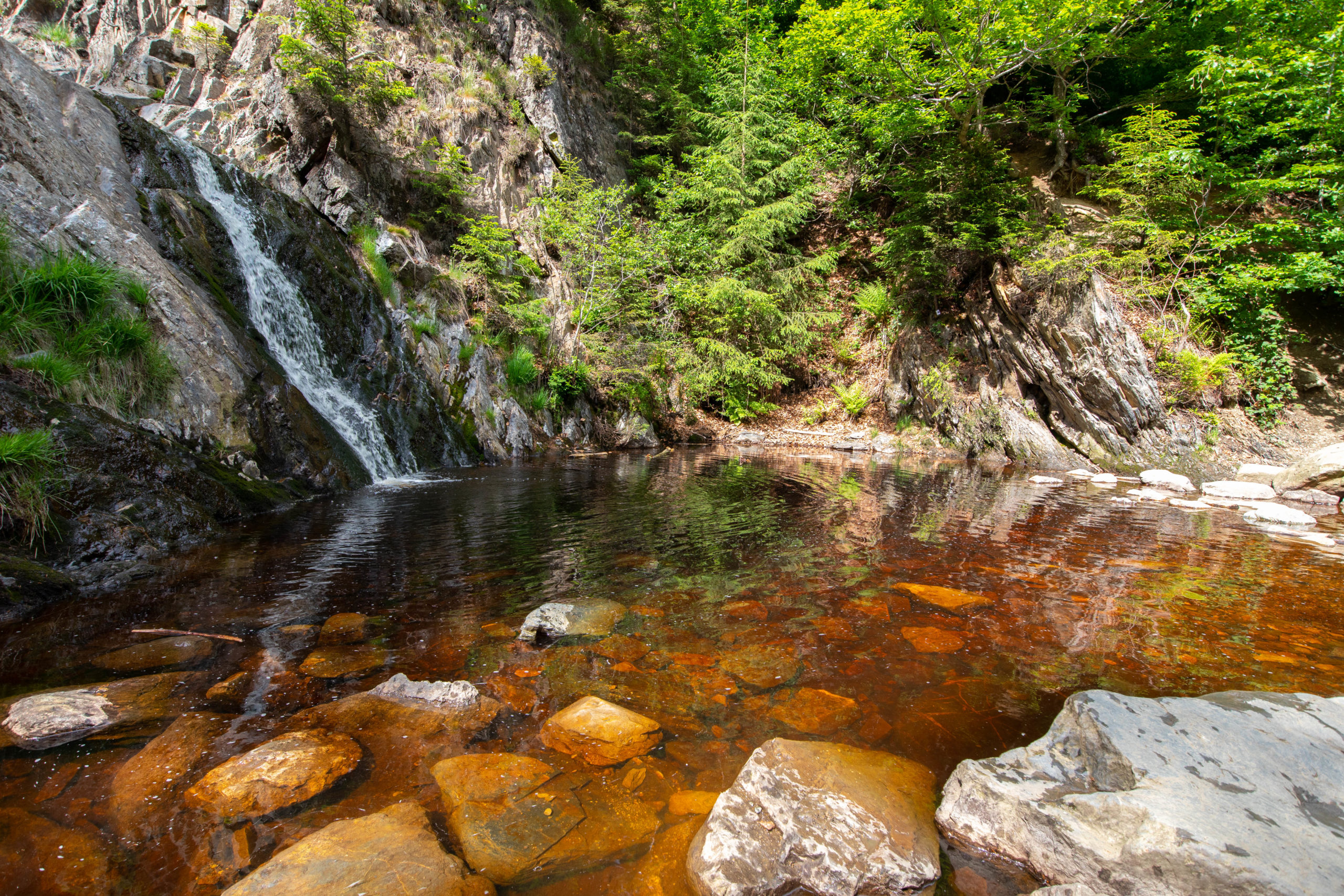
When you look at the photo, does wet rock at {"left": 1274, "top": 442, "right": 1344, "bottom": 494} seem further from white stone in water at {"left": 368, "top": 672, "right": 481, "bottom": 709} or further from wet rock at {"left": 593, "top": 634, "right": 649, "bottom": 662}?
white stone in water at {"left": 368, "top": 672, "right": 481, "bottom": 709}

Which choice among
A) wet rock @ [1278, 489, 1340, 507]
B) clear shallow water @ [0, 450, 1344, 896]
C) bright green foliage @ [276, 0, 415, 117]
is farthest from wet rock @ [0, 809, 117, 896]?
bright green foliage @ [276, 0, 415, 117]

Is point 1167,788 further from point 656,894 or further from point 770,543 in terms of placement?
point 770,543

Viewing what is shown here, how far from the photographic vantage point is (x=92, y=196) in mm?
6578

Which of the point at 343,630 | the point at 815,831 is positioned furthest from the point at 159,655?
the point at 815,831

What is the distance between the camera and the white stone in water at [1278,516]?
22.2ft

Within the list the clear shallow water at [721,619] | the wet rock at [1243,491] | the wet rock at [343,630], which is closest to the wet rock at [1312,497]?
the wet rock at [1243,491]

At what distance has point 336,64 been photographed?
1243 centimetres

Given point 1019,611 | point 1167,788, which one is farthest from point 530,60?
point 1167,788

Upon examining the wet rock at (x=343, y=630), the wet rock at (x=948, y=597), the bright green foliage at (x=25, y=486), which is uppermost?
the bright green foliage at (x=25, y=486)

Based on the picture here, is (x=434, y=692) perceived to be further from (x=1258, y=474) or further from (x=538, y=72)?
(x=538, y=72)

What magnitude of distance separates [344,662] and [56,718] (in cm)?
104

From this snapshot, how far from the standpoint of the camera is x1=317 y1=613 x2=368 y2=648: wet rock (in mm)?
3148

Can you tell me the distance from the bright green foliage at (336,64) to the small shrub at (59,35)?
584 centimetres

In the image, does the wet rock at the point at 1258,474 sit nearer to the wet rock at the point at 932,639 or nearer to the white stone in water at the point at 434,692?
the wet rock at the point at 932,639
